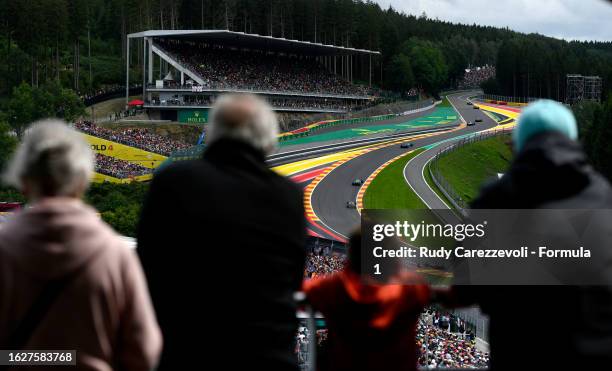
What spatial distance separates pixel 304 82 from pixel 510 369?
285ft

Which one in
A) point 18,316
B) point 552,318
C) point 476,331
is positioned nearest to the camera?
point 18,316

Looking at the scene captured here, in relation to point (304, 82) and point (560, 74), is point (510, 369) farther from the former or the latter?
point (560, 74)

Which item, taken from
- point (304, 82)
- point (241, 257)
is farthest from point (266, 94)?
point (241, 257)

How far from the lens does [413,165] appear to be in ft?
210

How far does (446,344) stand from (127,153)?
143 ft

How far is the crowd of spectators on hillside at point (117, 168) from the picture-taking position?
54.1m

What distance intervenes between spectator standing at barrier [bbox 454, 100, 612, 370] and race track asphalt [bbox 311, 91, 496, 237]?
32829 millimetres

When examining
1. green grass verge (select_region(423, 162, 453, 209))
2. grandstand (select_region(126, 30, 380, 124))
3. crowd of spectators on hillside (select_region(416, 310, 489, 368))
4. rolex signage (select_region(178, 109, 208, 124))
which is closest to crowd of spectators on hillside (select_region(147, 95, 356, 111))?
grandstand (select_region(126, 30, 380, 124))

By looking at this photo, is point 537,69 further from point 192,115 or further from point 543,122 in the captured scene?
point 543,122

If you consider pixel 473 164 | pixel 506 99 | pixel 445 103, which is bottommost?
pixel 473 164

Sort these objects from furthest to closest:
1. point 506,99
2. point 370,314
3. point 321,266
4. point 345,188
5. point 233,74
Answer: point 506,99
point 233,74
point 345,188
point 321,266
point 370,314

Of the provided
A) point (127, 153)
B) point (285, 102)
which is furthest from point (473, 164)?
point (127, 153)

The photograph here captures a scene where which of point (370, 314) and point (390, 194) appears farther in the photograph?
point (390, 194)

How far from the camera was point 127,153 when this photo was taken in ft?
192
